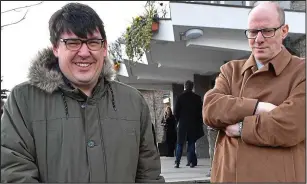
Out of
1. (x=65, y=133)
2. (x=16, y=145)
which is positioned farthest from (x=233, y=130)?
(x=16, y=145)

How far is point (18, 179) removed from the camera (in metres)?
1.86

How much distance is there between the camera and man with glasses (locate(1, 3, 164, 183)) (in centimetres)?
195

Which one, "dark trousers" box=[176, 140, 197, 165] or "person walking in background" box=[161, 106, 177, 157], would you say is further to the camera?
→ "person walking in background" box=[161, 106, 177, 157]

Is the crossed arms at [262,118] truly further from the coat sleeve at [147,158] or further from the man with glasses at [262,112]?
the coat sleeve at [147,158]

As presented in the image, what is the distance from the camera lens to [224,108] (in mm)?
2439

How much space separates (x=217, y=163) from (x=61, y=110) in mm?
978

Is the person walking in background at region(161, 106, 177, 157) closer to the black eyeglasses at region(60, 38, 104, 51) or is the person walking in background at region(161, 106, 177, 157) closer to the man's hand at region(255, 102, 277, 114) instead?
the man's hand at region(255, 102, 277, 114)

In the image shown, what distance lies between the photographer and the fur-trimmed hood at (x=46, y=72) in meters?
2.05

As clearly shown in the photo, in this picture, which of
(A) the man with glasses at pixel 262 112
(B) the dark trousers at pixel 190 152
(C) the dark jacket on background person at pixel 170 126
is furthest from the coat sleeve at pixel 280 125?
(C) the dark jacket on background person at pixel 170 126

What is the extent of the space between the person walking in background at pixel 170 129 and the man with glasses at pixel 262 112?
1052 cm

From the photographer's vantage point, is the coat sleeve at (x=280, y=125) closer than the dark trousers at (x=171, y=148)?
Yes

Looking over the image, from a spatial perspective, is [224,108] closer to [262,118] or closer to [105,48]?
[262,118]

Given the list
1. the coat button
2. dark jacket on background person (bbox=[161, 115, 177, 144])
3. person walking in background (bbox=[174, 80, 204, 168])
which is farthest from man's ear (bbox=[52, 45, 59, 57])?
dark jacket on background person (bbox=[161, 115, 177, 144])

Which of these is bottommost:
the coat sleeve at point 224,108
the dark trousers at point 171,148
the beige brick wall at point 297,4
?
the dark trousers at point 171,148
